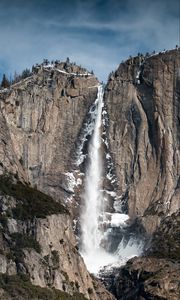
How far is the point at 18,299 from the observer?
7721 inches

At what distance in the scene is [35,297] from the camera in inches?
7830

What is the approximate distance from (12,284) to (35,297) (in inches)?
152

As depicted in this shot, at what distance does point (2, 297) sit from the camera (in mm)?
195000

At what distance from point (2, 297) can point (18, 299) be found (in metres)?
2.46

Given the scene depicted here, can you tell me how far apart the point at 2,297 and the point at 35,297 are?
5.88 m

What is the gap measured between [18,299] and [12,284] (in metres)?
4.26

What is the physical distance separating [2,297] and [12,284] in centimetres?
517

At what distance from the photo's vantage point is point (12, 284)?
19988 cm
